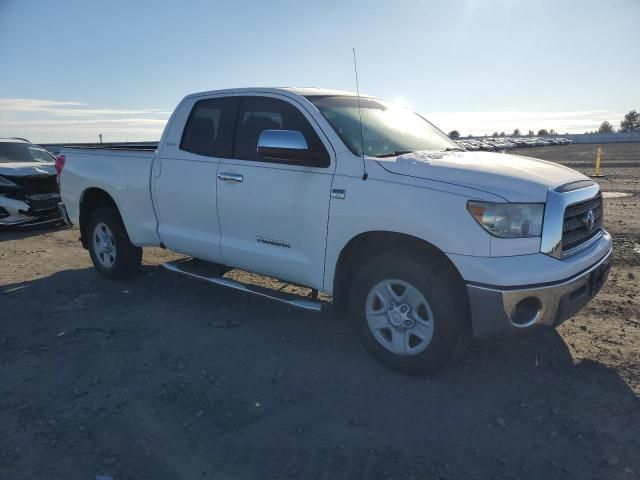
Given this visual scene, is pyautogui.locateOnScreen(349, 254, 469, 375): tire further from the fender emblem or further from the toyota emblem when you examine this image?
the toyota emblem

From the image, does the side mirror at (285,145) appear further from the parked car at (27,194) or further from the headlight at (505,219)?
the parked car at (27,194)

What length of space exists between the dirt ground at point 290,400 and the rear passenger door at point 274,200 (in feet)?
2.36

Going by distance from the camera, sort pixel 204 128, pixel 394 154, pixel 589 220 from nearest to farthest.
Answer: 1. pixel 589 220
2. pixel 394 154
3. pixel 204 128

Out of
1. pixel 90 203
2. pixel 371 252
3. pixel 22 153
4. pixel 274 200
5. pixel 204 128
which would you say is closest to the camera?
pixel 371 252

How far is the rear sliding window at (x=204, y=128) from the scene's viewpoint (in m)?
4.87

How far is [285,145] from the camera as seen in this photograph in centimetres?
391

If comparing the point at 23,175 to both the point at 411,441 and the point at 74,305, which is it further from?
the point at 411,441

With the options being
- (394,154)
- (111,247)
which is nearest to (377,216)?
(394,154)

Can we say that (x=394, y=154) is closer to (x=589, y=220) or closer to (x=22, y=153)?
(x=589, y=220)

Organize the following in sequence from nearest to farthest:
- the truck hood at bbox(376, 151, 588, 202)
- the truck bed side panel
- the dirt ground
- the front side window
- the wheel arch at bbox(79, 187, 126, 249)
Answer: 1. the dirt ground
2. the truck hood at bbox(376, 151, 588, 202)
3. the front side window
4. the truck bed side panel
5. the wheel arch at bbox(79, 187, 126, 249)

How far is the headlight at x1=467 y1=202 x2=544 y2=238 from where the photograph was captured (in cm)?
320

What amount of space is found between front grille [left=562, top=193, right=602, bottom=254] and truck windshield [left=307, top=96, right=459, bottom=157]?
1285 mm

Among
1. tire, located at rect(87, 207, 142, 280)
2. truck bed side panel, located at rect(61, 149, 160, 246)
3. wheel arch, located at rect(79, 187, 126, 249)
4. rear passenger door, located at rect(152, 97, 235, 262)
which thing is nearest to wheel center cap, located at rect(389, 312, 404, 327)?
rear passenger door, located at rect(152, 97, 235, 262)

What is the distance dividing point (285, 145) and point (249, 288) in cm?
135
